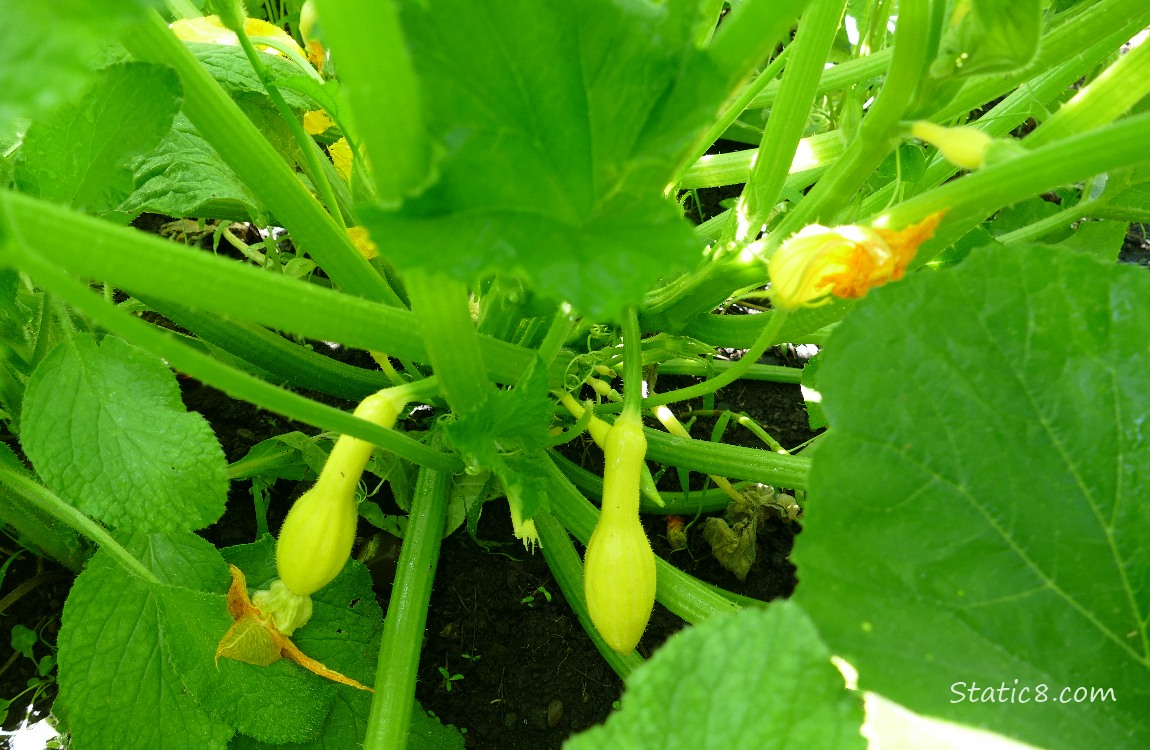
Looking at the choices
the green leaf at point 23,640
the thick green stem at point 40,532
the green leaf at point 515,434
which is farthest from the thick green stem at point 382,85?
the green leaf at point 23,640

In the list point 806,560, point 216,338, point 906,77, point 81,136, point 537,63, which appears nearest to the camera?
point 537,63

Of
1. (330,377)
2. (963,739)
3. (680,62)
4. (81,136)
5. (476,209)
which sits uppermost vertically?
(680,62)

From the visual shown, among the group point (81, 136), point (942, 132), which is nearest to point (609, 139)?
point (942, 132)

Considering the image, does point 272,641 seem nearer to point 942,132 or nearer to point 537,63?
point 537,63

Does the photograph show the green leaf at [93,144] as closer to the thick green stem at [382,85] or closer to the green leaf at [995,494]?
the thick green stem at [382,85]

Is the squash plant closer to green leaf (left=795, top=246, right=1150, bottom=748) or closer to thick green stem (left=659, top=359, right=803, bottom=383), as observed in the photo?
green leaf (left=795, top=246, right=1150, bottom=748)

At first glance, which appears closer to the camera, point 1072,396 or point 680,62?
point 680,62

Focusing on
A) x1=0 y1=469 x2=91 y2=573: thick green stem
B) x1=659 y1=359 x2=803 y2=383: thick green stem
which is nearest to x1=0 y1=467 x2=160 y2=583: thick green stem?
x1=0 y1=469 x2=91 y2=573: thick green stem
